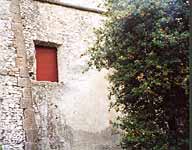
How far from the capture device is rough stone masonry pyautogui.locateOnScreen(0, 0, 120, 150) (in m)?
5.25

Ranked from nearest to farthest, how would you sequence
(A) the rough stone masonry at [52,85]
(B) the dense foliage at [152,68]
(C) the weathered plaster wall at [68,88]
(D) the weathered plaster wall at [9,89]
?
(B) the dense foliage at [152,68] < (D) the weathered plaster wall at [9,89] < (A) the rough stone masonry at [52,85] < (C) the weathered plaster wall at [68,88]

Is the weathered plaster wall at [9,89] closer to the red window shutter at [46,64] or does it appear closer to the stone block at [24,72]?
the stone block at [24,72]

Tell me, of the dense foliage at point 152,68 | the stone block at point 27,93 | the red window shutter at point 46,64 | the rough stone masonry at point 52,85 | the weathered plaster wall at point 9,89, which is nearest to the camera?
the dense foliage at point 152,68

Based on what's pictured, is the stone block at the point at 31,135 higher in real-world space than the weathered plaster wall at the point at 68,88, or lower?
lower

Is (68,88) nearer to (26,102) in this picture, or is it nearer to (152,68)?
(26,102)

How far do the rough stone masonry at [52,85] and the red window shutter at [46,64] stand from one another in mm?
96

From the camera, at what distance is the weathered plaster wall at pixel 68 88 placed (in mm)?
5629

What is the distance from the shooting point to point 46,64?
19.4 feet

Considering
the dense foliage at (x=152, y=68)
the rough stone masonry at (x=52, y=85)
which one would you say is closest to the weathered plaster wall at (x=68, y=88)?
the rough stone masonry at (x=52, y=85)

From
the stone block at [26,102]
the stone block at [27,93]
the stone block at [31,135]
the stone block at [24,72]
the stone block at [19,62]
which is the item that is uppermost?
the stone block at [19,62]

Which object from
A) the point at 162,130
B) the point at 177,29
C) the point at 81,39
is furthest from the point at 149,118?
the point at 81,39

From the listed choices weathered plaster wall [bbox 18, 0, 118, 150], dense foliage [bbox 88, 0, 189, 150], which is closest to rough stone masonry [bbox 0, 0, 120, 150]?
weathered plaster wall [bbox 18, 0, 118, 150]

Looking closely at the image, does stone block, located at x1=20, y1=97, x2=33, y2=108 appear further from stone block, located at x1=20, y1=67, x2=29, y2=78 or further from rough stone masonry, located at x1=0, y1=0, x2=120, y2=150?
stone block, located at x1=20, y1=67, x2=29, y2=78

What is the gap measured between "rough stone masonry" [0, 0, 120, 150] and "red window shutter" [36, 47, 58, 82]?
10cm
